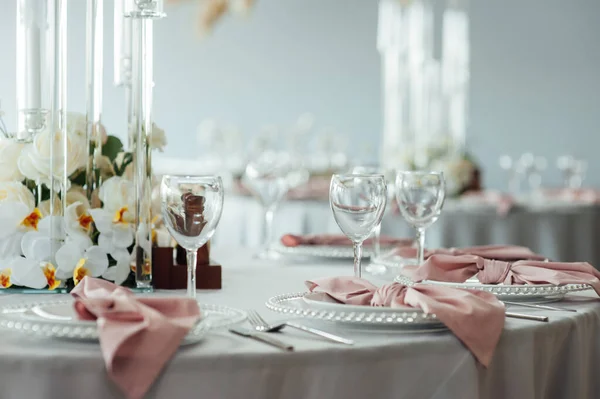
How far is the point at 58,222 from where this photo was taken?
149 centimetres

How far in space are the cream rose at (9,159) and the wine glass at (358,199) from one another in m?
0.57

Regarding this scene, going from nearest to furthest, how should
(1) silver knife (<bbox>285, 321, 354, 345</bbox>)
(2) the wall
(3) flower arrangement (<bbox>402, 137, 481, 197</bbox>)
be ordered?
(1) silver knife (<bbox>285, 321, 354, 345</bbox>)
(3) flower arrangement (<bbox>402, 137, 481, 197</bbox>)
(2) the wall

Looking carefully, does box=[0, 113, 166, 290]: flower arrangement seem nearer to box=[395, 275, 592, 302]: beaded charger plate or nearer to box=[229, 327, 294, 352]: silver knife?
box=[229, 327, 294, 352]: silver knife

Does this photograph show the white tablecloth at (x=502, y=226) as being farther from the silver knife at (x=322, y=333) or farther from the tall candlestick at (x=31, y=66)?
the silver knife at (x=322, y=333)

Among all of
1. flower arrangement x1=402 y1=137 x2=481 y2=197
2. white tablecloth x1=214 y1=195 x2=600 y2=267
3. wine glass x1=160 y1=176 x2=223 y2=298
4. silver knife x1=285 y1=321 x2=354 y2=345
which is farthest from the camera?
flower arrangement x1=402 y1=137 x2=481 y2=197

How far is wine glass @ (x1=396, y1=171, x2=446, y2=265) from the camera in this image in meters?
1.60

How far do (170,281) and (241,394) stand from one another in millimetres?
628

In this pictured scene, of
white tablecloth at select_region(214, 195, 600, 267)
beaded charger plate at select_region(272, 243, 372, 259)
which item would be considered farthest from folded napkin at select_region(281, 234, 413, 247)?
white tablecloth at select_region(214, 195, 600, 267)

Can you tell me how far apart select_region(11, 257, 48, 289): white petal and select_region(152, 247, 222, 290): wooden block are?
0.66 ft

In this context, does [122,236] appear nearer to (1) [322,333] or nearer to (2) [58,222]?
(2) [58,222]

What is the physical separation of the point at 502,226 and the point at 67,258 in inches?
118

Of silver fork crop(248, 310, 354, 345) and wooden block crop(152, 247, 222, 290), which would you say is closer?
silver fork crop(248, 310, 354, 345)

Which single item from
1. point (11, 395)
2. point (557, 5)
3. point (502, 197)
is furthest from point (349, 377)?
point (557, 5)

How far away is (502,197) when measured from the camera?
4395 millimetres
